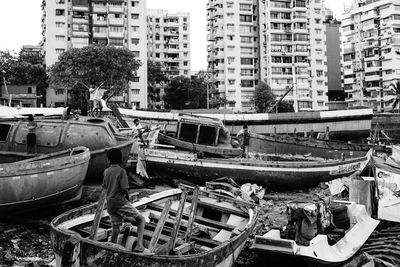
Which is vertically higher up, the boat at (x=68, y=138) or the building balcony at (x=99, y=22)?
the building balcony at (x=99, y=22)

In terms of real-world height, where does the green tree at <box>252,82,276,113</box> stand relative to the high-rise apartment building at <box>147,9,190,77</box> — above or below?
below

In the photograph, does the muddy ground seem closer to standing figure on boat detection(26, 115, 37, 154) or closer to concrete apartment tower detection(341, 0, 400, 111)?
standing figure on boat detection(26, 115, 37, 154)

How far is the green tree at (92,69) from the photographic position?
46.2m

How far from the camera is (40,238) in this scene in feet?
29.3

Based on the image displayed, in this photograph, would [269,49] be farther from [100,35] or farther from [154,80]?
[100,35]

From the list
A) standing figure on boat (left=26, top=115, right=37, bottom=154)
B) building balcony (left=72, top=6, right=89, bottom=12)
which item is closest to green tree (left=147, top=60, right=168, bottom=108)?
building balcony (left=72, top=6, right=89, bottom=12)

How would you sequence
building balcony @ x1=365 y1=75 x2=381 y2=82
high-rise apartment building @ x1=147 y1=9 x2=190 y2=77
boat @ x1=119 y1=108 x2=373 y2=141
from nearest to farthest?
boat @ x1=119 y1=108 x2=373 y2=141 < building balcony @ x1=365 y1=75 x2=381 y2=82 < high-rise apartment building @ x1=147 y1=9 x2=190 y2=77

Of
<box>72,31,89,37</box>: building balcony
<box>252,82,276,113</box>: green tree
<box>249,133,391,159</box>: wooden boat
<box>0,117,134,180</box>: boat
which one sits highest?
<box>72,31,89,37</box>: building balcony

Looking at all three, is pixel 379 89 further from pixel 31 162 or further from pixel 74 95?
pixel 31 162

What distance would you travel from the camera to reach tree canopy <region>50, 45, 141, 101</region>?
4616 centimetres

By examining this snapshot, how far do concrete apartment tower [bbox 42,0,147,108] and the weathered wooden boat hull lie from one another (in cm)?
4325

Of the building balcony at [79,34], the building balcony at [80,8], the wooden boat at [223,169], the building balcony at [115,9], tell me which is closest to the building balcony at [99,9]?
the building balcony at [115,9]

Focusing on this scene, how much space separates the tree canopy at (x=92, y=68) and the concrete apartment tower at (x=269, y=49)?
82.9 ft

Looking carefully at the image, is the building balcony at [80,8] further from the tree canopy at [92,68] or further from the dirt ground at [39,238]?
the dirt ground at [39,238]
